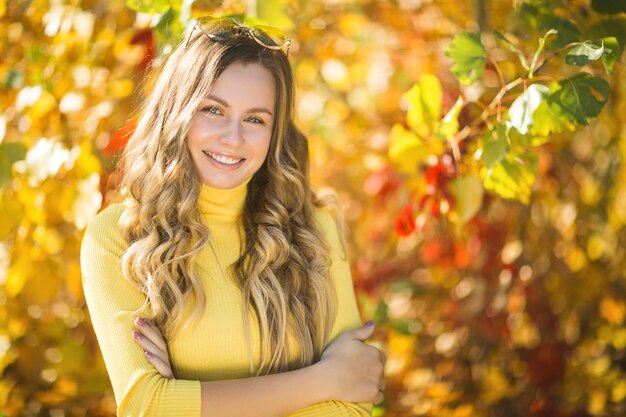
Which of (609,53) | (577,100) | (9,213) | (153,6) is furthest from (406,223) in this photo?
(9,213)

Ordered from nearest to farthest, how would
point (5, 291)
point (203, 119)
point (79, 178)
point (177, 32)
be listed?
point (203, 119)
point (177, 32)
point (79, 178)
point (5, 291)

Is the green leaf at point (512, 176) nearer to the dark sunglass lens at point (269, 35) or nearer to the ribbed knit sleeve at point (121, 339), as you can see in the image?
the dark sunglass lens at point (269, 35)

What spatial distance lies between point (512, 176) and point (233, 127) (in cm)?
72

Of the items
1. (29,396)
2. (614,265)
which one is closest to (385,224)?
(614,265)

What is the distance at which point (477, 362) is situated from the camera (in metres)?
3.71

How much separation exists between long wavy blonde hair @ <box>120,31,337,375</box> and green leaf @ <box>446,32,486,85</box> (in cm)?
44

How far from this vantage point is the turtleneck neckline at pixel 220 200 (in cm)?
204

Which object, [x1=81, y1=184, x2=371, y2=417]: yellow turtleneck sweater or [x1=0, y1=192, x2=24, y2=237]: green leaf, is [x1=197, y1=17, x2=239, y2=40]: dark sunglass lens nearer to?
[x1=81, y1=184, x2=371, y2=417]: yellow turtleneck sweater

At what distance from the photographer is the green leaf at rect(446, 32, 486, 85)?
193 centimetres

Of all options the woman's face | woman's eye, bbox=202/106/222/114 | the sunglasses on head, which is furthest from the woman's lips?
the sunglasses on head

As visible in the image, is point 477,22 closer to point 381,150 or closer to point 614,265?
point 381,150

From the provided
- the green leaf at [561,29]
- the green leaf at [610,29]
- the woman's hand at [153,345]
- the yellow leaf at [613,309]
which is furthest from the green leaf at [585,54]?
the yellow leaf at [613,309]

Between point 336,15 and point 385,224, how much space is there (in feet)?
3.96

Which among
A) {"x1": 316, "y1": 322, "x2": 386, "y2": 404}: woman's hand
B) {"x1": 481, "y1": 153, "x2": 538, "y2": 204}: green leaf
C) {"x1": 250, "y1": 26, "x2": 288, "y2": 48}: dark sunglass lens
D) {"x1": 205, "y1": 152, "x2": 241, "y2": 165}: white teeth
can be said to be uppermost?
{"x1": 250, "y1": 26, "x2": 288, "y2": 48}: dark sunglass lens
